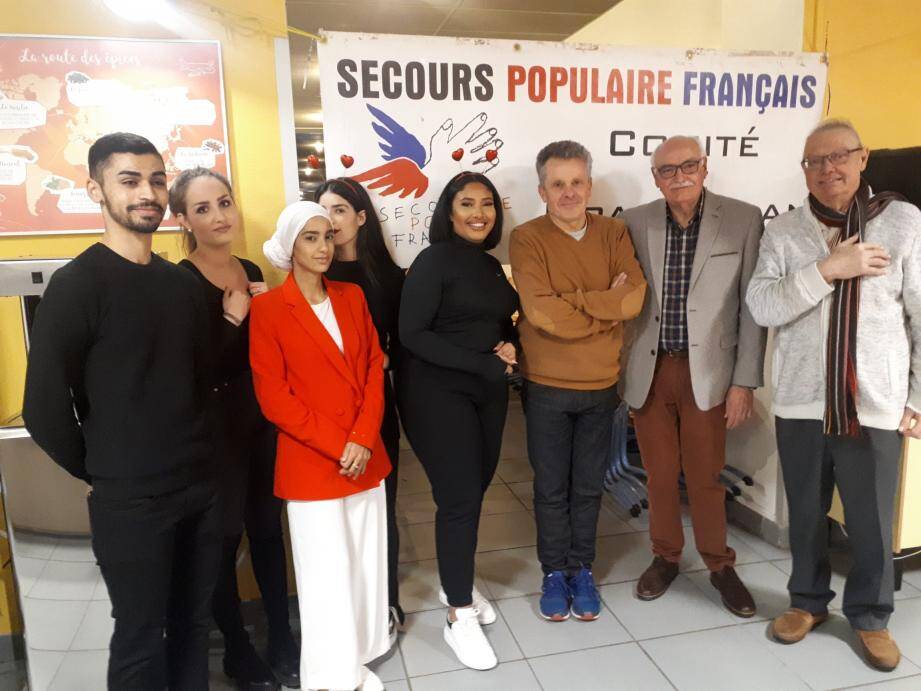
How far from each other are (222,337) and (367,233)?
2.24 feet

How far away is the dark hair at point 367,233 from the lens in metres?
2.23

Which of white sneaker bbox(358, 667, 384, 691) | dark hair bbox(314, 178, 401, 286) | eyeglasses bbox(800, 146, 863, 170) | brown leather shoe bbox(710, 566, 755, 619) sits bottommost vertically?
white sneaker bbox(358, 667, 384, 691)

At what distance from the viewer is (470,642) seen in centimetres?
221

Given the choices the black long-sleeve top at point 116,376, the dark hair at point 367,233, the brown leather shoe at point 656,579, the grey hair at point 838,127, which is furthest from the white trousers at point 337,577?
the grey hair at point 838,127

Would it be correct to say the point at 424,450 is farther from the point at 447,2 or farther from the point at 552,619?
the point at 447,2

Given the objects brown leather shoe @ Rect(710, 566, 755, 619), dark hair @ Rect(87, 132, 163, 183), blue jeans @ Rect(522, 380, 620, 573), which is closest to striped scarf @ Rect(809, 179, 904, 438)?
blue jeans @ Rect(522, 380, 620, 573)

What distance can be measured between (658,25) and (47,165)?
4190 millimetres

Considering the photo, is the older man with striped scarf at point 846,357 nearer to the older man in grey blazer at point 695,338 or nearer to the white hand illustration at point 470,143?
the older man in grey blazer at point 695,338

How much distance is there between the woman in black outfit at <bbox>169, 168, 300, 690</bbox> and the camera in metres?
1.86

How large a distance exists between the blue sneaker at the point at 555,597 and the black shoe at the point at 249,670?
0.98m

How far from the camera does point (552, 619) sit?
243cm

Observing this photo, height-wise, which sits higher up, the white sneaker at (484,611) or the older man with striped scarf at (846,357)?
the older man with striped scarf at (846,357)

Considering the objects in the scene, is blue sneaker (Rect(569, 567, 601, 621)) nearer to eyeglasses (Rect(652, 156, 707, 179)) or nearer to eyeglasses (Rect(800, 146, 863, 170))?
eyeglasses (Rect(652, 156, 707, 179))

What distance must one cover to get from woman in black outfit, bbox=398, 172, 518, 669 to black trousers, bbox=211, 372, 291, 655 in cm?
48
